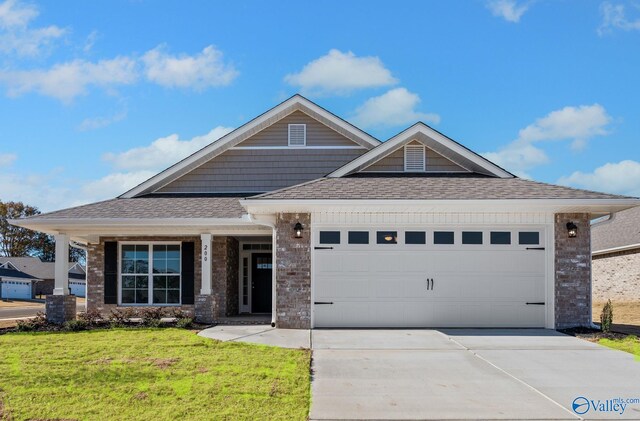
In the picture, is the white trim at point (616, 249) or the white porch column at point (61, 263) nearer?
the white porch column at point (61, 263)

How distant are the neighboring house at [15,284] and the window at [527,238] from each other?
147 ft

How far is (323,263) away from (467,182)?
378cm

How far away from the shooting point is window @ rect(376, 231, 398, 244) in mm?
12648

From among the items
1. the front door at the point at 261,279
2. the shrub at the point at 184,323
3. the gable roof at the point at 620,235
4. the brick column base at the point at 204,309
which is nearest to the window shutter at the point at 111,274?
the brick column base at the point at 204,309

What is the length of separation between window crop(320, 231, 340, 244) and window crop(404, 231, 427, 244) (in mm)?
1442

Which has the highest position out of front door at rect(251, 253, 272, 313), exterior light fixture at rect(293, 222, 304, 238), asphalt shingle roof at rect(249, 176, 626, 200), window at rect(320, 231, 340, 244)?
asphalt shingle roof at rect(249, 176, 626, 200)

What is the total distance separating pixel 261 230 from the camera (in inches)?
570

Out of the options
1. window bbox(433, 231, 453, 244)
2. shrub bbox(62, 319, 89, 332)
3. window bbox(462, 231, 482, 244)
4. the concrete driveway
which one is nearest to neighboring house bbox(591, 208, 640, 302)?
window bbox(462, 231, 482, 244)

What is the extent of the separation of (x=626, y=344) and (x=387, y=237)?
4.87m

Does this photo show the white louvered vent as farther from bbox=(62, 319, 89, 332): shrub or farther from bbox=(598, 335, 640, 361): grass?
bbox=(598, 335, 640, 361): grass

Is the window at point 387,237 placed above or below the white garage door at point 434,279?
above

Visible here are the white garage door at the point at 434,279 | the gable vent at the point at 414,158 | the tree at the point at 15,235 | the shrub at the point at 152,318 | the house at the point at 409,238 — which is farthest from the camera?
the tree at the point at 15,235

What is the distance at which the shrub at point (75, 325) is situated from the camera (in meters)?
13.1

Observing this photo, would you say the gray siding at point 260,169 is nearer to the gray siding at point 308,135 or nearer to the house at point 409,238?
the gray siding at point 308,135
